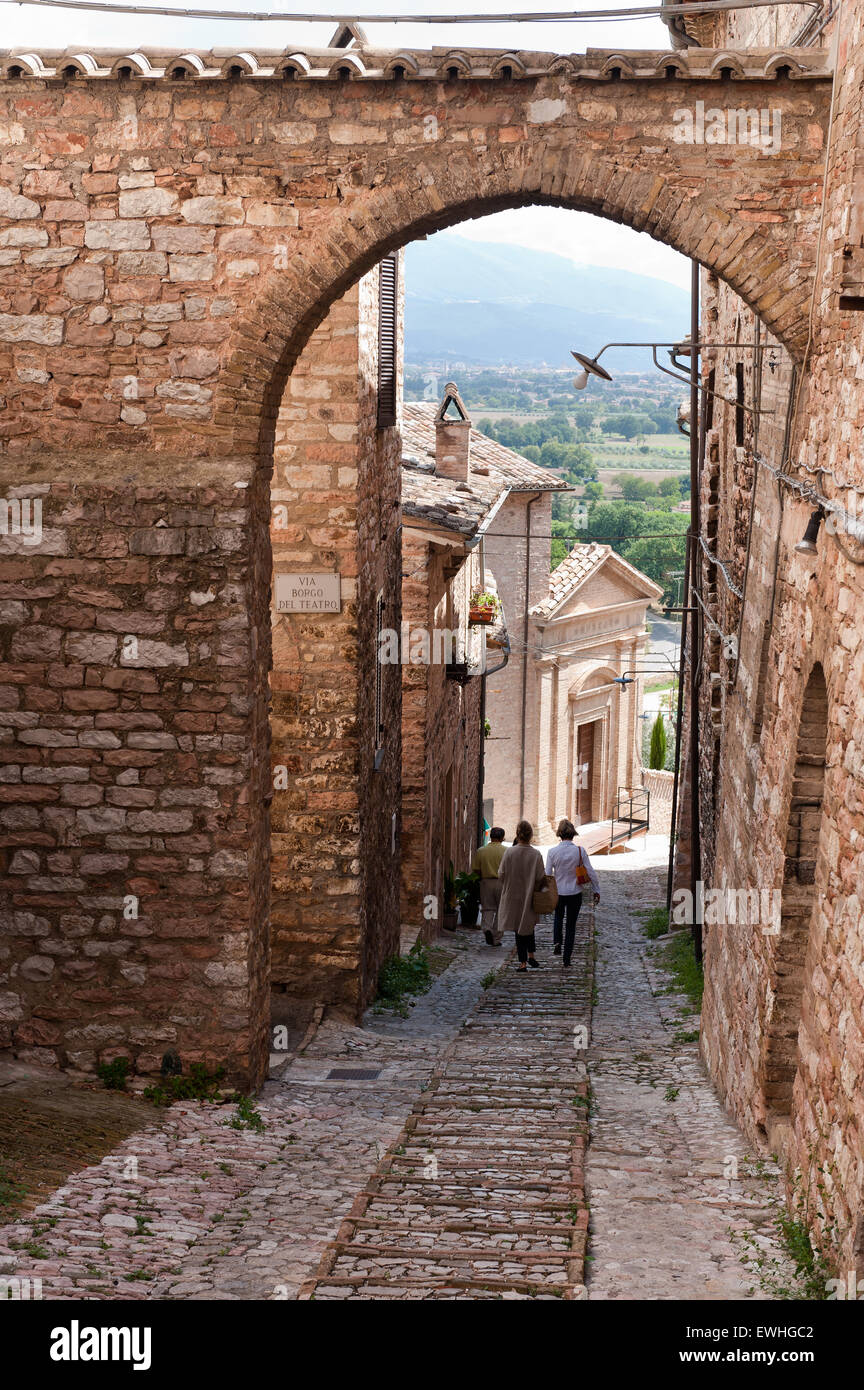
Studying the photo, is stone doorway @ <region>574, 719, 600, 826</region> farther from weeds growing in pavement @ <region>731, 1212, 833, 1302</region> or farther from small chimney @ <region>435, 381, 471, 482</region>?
weeds growing in pavement @ <region>731, 1212, 833, 1302</region>

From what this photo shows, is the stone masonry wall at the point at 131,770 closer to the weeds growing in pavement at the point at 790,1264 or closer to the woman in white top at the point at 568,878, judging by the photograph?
the weeds growing in pavement at the point at 790,1264

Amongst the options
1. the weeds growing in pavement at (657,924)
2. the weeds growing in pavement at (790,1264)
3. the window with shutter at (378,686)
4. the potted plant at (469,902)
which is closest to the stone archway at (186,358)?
the weeds growing in pavement at (790,1264)

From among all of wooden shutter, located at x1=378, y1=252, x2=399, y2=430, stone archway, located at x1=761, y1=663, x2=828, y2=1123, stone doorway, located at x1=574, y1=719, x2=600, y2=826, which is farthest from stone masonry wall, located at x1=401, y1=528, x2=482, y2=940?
stone doorway, located at x1=574, y1=719, x2=600, y2=826

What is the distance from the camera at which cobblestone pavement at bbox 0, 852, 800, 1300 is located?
177 inches

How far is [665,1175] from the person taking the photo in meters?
5.97

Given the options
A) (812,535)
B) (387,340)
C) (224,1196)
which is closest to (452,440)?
(387,340)

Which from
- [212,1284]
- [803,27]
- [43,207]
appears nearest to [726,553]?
[803,27]

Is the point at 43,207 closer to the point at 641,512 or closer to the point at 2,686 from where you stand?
the point at 2,686

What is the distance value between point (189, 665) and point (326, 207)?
2161mm

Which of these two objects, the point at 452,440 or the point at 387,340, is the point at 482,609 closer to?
the point at 452,440

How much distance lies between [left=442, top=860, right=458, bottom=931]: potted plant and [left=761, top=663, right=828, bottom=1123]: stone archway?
9.44 m

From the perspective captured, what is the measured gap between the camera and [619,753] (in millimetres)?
33625

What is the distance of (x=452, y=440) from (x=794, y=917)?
1536cm

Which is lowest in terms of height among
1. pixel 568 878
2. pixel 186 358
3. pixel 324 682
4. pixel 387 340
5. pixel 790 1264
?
pixel 790 1264
